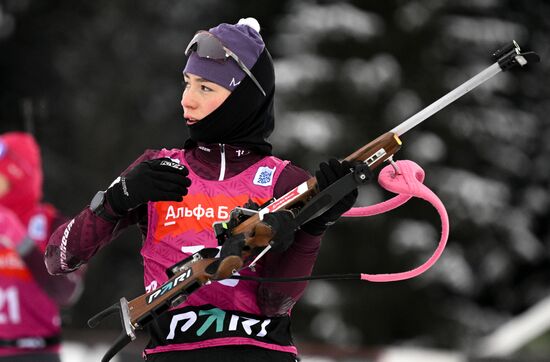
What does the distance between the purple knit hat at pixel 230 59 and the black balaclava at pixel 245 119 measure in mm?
31

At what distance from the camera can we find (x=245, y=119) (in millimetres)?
4043

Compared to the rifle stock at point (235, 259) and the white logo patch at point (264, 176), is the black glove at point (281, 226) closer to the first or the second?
the rifle stock at point (235, 259)

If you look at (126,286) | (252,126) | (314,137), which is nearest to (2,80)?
(126,286)

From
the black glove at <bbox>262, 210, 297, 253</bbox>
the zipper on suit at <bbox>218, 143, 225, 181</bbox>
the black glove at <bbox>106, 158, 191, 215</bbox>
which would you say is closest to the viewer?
the black glove at <bbox>262, 210, 297, 253</bbox>

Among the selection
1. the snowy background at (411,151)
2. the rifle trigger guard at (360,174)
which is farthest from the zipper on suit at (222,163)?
the snowy background at (411,151)

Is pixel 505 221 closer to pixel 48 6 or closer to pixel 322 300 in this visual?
pixel 322 300

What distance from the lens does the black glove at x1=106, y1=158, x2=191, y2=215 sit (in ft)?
12.2

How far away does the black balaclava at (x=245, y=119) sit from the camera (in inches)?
157

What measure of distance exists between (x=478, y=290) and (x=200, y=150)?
16.1 m

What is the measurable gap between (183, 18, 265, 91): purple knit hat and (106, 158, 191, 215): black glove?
1.20 ft

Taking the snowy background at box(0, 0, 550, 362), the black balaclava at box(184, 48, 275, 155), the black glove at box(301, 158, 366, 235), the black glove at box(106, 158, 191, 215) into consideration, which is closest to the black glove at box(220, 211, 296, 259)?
the black glove at box(301, 158, 366, 235)

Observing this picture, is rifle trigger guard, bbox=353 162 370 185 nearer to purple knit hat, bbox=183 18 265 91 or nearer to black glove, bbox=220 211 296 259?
black glove, bbox=220 211 296 259

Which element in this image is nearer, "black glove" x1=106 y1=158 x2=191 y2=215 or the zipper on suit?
"black glove" x1=106 y1=158 x2=191 y2=215

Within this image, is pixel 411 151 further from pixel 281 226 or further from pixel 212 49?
pixel 281 226
